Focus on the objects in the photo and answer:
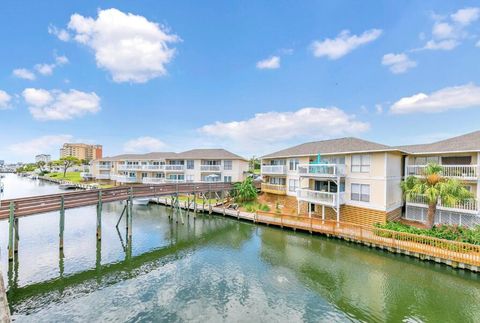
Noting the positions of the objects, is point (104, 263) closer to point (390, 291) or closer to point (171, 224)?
point (171, 224)

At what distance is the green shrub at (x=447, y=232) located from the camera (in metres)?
16.4

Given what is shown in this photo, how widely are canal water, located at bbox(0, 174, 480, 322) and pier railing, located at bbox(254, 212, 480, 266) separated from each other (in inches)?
30.2

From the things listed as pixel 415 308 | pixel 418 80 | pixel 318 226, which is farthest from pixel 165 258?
pixel 418 80

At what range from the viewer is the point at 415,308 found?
11.5 metres

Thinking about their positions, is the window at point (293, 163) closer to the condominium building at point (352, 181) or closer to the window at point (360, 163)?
the condominium building at point (352, 181)

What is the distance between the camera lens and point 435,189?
1808cm

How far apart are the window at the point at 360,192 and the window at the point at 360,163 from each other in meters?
1.44

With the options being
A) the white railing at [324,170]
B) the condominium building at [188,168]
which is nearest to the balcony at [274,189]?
the white railing at [324,170]

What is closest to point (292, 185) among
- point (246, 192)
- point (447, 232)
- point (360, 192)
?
point (246, 192)

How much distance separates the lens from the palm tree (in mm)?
17828

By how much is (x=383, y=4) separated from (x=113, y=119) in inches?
1817

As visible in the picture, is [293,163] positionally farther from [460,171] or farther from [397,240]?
[460,171]

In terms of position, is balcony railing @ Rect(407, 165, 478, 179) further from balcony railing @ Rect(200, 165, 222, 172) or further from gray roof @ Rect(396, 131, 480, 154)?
balcony railing @ Rect(200, 165, 222, 172)

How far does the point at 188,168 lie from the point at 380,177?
1240 inches
